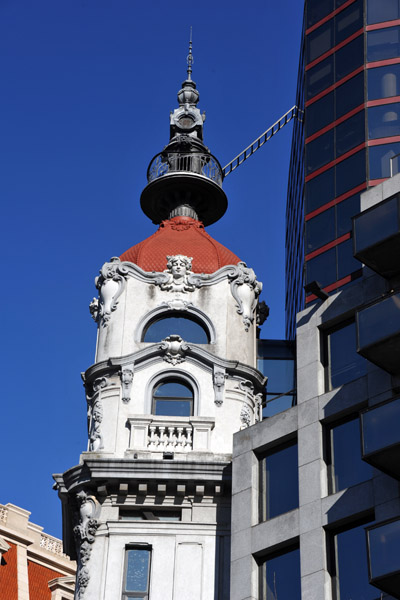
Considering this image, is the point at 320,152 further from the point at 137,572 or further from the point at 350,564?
the point at 350,564

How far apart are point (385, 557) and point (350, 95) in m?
21.7

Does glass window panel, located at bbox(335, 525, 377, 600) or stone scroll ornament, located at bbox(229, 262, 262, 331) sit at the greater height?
stone scroll ornament, located at bbox(229, 262, 262, 331)

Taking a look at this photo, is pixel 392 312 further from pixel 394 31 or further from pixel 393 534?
pixel 394 31

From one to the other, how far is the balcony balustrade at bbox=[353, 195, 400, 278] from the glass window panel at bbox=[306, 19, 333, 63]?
1499cm

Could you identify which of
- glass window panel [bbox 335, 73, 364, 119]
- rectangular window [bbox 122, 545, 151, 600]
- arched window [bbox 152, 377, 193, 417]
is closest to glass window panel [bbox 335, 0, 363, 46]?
glass window panel [bbox 335, 73, 364, 119]

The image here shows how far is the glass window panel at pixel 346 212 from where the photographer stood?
48.5 metres

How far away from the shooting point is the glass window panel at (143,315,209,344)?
50.1m

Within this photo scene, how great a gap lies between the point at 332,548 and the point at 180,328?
43.3 feet

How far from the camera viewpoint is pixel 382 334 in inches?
1560

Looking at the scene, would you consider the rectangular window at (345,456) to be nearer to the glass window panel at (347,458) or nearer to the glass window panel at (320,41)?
the glass window panel at (347,458)

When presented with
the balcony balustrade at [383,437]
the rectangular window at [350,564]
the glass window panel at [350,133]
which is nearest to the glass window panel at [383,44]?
the glass window panel at [350,133]

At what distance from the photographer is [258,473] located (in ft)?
143

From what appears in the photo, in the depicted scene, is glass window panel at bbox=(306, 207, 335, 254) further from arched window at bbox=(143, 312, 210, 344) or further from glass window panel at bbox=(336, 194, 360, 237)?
arched window at bbox=(143, 312, 210, 344)

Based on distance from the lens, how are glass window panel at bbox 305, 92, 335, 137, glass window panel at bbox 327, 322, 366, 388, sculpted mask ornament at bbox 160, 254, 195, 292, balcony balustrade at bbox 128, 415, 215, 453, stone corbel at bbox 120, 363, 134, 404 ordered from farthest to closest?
glass window panel at bbox 305, 92, 335, 137 < sculpted mask ornament at bbox 160, 254, 195, 292 < stone corbel at bbox 120, 363, 134, 404 < balcony balustrade at bbox 128, 415, 215, 453 < glass window panel at bbox 327, 322, 366, 388
